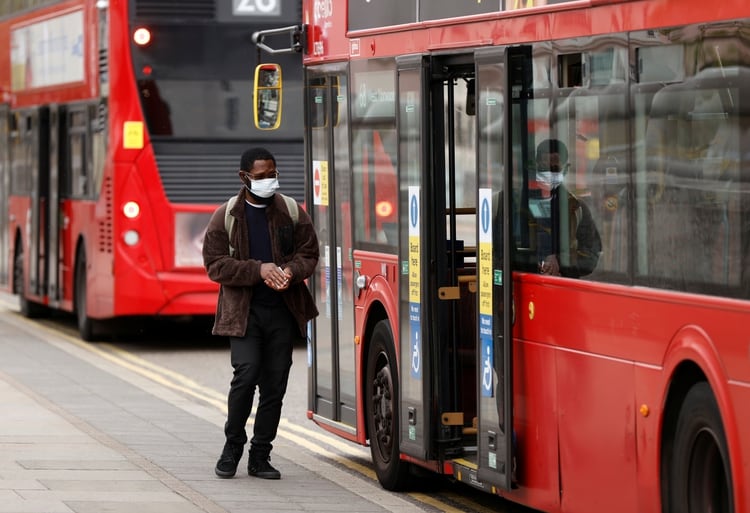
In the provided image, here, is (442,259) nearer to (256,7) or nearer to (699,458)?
(699,458)

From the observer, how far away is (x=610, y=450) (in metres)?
7.93

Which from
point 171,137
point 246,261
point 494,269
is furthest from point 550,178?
point 171,137

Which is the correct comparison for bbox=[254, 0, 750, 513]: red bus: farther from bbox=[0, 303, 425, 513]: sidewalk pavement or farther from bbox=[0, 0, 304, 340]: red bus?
bbox=[0, 0, 304, 340]: red bus

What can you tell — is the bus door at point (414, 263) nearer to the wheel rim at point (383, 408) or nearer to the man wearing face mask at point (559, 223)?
the wheel rim at point (383, 408)

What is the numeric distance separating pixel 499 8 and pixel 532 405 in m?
1.80

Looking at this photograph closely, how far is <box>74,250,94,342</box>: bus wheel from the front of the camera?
69.1 ft

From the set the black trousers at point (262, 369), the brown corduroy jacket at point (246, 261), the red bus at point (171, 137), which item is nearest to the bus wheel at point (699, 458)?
the brown corduroy jacket at point (246, 261)

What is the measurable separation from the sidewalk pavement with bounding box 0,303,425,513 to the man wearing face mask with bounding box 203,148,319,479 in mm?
453

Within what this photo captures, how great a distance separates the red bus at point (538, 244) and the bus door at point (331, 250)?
0.08 feet

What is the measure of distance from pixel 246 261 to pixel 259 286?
0.22 meters

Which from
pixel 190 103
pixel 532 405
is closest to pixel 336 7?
pixel 532 405

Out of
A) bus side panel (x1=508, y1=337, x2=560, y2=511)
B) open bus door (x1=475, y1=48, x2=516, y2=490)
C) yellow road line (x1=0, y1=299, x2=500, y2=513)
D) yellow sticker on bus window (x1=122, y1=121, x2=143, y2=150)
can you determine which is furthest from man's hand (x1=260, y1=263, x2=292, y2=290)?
yellow sticker on bus window (x1=122, y1=121, x2=143, y2=150)

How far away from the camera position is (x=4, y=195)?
85.6 ft

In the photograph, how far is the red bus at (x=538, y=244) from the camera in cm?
706
